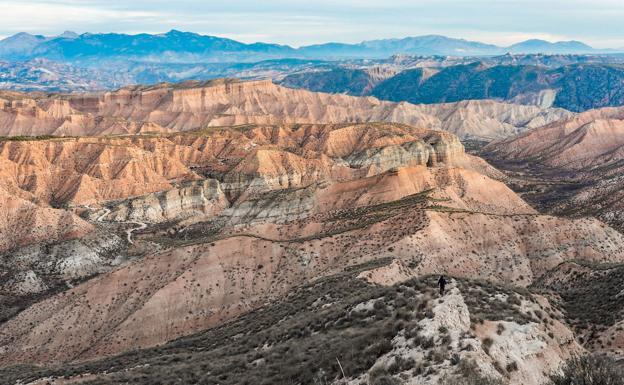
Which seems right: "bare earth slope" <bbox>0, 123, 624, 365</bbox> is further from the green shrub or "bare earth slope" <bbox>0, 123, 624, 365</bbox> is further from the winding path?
the green shrub

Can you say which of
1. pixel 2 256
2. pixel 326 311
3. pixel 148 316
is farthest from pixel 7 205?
pixel 326 311

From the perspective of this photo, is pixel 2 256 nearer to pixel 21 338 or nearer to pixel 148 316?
pixel 21 338

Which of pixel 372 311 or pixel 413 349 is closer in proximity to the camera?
pixel 413 349

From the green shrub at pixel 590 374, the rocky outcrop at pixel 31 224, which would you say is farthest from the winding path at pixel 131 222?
the green shrub at pixel 590 374

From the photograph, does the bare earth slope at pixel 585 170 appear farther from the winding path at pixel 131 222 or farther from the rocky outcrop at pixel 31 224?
the rocky outcrop at pixel 31 224

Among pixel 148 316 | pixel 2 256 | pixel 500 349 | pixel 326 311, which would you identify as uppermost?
pixel 500 349

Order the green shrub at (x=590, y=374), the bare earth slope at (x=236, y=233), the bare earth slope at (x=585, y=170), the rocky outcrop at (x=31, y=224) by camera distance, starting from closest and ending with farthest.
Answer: the green shrub at (x=590, y=374) → the bare earth slope at (x=236, y=233) → the rocky outcrop at (x=31, y=224) → the bare earth slope at (x=585, y=170)

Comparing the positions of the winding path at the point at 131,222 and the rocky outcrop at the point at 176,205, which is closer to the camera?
the winding path at the point at 131,222

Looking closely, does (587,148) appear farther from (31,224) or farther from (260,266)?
(31,224)

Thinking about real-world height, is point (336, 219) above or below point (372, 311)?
below
